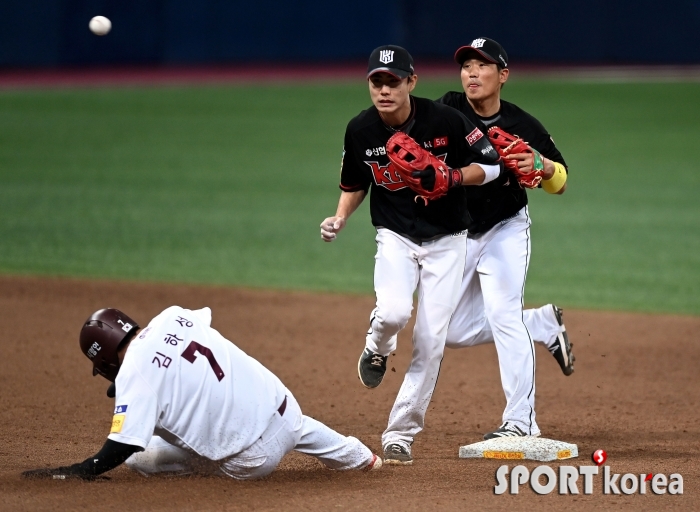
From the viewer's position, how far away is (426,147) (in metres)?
5.29

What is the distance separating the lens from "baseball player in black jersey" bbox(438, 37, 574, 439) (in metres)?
5.55

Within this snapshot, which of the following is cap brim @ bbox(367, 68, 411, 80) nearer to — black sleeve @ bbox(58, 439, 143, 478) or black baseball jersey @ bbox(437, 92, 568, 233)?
black baseball jersey @ bbox(437, 92, 568, 233)

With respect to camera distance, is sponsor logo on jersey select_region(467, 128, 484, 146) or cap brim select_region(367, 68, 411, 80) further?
sponsor logo on jersey select_region(467, 128, 484, 146)

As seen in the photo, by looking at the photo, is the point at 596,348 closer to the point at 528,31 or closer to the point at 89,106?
the point at 89,106

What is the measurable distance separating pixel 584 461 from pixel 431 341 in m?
0.99

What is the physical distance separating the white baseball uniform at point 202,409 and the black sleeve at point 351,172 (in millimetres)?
1247

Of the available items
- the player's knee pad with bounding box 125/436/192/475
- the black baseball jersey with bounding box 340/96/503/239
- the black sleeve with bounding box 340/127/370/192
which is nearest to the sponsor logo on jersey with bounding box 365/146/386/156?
the black baseball jersey with bounding box 340/96/503/239

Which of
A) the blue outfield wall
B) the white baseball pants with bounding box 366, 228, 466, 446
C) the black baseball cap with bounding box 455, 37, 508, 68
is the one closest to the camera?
the white baseball pants with bounding box 366, 228, 466, 446

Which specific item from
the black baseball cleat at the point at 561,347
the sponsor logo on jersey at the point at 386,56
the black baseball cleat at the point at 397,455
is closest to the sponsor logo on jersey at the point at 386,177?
the sponsor logo on jersey at the point at 386,56

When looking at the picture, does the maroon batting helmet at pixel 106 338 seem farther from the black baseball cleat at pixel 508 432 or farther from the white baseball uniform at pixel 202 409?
the black baseball cleat at pixel 508 432

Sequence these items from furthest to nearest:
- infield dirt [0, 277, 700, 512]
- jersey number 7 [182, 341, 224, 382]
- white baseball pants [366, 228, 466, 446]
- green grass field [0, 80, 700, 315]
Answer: green grass field [0, 80, 700, 315], white baseball pants [366, 228, 466, 446], infield dirt [0, 277, 700, 512], jersey number 7 [182, 341, 224, 382]

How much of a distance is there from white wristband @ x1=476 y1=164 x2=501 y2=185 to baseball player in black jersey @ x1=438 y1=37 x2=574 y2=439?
0.48ft

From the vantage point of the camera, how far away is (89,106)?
22812 millimetres

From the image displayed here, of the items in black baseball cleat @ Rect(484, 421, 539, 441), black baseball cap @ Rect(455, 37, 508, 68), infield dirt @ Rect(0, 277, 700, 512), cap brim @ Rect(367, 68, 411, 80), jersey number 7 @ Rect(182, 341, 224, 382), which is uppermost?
black baseball cap @ Rect(455, 37, 508, 68)
